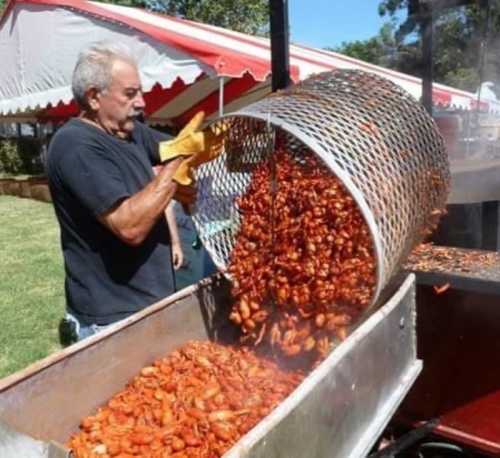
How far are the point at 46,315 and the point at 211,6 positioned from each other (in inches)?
1066

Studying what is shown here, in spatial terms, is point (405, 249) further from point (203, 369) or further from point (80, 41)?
point (80, 41)

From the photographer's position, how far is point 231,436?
1.76 m

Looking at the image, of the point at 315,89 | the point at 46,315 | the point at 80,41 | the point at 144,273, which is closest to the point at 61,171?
the point at 144,273

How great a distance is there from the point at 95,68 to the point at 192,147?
509 mm

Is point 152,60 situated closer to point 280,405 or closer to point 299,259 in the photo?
point 299,259

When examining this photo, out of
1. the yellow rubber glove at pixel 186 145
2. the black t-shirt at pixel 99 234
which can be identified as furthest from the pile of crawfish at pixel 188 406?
the yellow rubber glove at pixel 186 145

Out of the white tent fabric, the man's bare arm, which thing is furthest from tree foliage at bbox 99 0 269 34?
the man's bare arm

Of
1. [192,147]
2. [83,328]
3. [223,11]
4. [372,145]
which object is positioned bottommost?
[223,11]

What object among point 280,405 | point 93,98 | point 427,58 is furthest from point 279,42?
point 280,405

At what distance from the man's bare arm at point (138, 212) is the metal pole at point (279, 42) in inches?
50.2

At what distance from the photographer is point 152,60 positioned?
22.3ft

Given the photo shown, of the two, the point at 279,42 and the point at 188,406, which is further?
the point at 279,42

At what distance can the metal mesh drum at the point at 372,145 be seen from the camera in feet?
5.72

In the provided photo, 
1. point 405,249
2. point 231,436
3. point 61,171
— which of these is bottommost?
point 231,436
